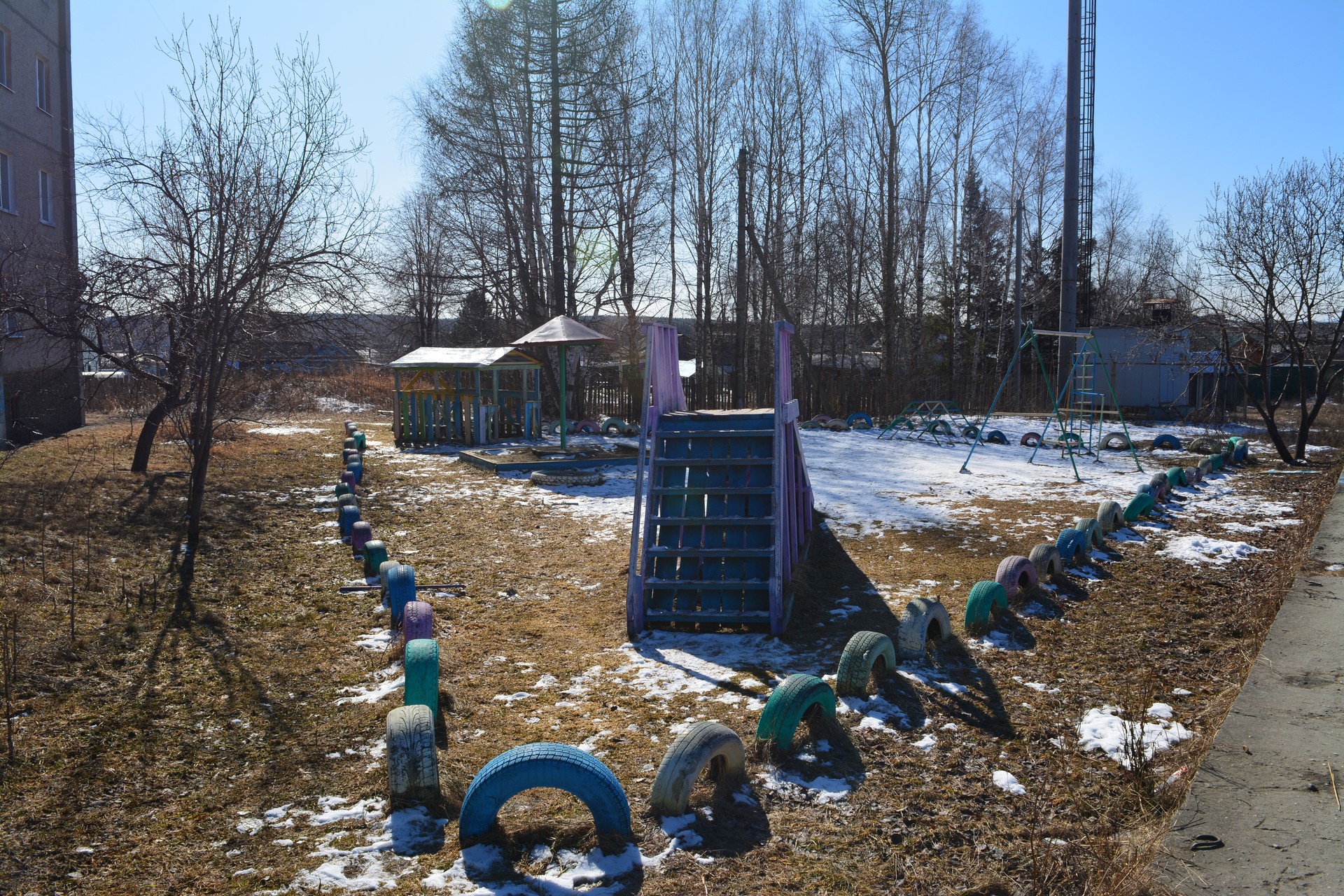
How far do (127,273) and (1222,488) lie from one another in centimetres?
1341

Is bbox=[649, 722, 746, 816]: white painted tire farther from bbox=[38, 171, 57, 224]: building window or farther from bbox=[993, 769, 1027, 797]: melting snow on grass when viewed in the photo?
bbox=[38, 171, 57, 224]: building window

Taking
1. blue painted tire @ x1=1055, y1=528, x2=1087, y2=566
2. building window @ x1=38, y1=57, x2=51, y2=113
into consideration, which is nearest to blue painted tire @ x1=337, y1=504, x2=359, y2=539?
blue painted tire @ x1=1055, y1=528, x2=1087, y2=566

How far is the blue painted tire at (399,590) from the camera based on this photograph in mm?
5848

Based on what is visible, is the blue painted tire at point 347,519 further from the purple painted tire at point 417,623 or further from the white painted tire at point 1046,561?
the white painted tire at point 1046,561

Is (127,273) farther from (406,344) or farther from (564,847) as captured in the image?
(406,344)

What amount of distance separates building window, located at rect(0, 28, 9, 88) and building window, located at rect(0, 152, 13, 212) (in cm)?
130

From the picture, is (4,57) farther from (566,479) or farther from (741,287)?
(741,287)

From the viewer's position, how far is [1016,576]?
6297 millimetres

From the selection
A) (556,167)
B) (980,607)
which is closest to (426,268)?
(556,167)

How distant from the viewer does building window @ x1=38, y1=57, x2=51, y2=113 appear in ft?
57.9

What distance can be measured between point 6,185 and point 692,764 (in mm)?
18538

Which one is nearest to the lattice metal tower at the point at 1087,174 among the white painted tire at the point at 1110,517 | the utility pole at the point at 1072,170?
the utility pole at the point at 1072,170

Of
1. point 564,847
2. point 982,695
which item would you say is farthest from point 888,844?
point 982,695

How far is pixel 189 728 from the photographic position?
163 inches
